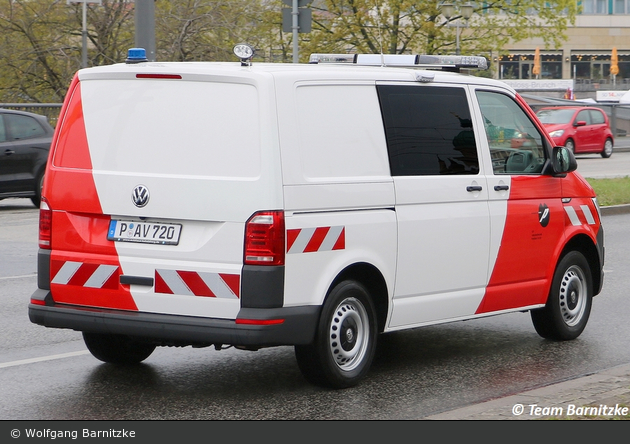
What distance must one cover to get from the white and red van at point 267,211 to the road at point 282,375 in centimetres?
26

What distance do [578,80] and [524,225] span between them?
8330 cm

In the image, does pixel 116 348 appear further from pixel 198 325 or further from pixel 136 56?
pixel 136 56

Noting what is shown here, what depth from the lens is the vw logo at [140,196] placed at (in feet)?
19.5

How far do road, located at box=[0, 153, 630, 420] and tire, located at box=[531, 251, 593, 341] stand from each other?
0.11 metres

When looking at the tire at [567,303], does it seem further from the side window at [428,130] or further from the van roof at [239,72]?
the van roof at [239,72]

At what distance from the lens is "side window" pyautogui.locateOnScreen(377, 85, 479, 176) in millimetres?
6570

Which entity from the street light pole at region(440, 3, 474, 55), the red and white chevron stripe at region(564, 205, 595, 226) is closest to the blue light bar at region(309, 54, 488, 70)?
the red and white chevron stripe at region(564, 205, 595, 226)

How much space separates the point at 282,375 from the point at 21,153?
12062mm

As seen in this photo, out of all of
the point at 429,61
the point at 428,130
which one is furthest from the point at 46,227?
the point at 429,61

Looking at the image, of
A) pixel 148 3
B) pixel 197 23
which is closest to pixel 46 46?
pixel 197 23

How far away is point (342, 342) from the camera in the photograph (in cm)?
625

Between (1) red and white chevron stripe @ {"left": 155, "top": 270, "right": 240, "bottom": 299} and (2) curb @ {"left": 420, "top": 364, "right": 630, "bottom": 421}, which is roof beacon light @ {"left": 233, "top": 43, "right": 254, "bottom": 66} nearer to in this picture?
(1) red and white chevron stripe @ {"left": 155, "top": 270, "right": 240, "bottom": 299}

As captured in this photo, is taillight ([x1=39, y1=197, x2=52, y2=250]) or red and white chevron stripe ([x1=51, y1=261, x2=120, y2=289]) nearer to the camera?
red and white chevron stripe ([x1=51, y1=261, x2=120, y2=289])

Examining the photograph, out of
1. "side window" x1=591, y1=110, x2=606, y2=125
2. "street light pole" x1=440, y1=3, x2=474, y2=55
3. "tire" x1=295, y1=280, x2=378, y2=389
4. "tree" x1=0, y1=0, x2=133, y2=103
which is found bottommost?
"tire" x1=295, y1=280, x2=378, y2=389
